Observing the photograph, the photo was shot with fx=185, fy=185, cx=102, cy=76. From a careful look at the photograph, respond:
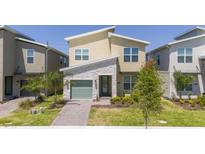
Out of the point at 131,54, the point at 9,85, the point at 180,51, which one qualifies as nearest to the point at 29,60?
the point at 9,85

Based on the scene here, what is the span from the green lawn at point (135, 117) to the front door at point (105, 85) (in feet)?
18.2

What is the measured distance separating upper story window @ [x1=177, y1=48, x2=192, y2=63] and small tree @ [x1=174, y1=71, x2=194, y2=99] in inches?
60.4

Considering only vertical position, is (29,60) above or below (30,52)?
below

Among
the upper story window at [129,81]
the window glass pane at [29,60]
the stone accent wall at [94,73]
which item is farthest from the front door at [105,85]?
the window glass pane at [29,60]

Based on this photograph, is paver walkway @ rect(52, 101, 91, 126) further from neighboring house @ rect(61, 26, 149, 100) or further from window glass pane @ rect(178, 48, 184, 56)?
window glass pane @ rect(178, 48, 184, 56)

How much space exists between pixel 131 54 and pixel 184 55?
556 cm

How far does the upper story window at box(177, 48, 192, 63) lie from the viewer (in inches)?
768

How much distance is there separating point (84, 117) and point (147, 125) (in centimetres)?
425

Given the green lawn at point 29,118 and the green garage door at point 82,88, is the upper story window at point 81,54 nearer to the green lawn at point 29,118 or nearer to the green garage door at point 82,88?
the green garage door at point 82,88

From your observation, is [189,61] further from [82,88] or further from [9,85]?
[9,85]

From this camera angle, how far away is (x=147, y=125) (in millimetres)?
11102

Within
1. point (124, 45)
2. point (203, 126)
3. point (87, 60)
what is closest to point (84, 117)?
point (203, 126)

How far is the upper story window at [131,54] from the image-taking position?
65.8 feet

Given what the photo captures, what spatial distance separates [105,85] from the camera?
20.8m
